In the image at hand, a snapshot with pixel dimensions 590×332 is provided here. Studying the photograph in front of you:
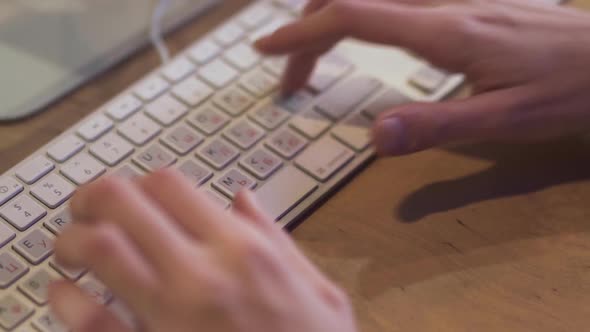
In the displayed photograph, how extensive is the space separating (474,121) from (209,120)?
21 centimetres

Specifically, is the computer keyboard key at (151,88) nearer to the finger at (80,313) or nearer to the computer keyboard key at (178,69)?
the computer keyboard key at (178,69)

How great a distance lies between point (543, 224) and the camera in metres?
0.46

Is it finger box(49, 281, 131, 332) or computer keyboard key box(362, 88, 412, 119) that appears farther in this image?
computer keyboard key box(362, 88, 412, 119)

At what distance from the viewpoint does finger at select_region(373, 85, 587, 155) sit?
451 mm

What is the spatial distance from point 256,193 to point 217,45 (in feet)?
0.58

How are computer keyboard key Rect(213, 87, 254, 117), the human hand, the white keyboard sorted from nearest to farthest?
1. the human hand
2. the white keyboard
3. computer keyboard key Rect(213, 87, 254, 117)

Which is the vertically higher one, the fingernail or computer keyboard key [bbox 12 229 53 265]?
computer keyboard key [bbox 12 229 53 265]

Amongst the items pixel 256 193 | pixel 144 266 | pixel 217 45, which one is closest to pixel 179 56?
pixel 217 45

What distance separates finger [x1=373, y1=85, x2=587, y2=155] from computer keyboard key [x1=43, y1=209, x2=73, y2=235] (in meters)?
0.22

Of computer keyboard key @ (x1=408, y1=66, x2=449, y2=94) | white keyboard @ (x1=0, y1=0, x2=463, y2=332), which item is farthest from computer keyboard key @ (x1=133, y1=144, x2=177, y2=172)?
computer keyboard key @ (x1=408, y1=66, x2=449, y2=94)

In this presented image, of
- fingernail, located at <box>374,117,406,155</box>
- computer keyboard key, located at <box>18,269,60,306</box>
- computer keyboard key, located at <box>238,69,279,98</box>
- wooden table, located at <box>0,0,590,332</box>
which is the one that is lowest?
wooden table, located at <box>0,0,590,332</box>

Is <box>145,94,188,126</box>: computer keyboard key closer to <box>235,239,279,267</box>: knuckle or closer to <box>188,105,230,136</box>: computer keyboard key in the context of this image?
<box>188,105,230,136</box>: computer keyboard key

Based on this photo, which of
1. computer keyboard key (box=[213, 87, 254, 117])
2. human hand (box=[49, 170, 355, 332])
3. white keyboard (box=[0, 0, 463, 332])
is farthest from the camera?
computer keyboard key (box=[213, 87, 254, 117])

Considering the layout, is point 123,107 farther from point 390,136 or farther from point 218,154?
point 390,136
